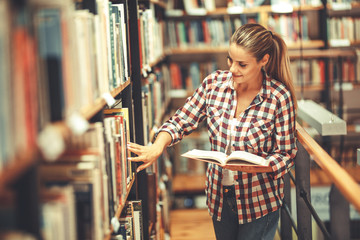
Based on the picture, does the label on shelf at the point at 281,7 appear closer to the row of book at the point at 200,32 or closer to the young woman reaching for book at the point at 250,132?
the row of book at the point at 200,32

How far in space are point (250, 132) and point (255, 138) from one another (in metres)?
0.03

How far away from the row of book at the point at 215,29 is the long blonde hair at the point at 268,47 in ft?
7.69

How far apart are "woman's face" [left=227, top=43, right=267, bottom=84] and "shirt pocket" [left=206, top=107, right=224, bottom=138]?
5.7 inches

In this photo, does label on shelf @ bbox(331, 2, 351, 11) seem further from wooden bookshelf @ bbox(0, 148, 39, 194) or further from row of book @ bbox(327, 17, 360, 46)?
wooden bookshelf @ bbox(0, 148, 39, 194)

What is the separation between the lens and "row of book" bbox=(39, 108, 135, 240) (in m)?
0.94

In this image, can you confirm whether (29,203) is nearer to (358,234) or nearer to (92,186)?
(92,186)

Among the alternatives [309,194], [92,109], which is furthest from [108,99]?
[309,194]

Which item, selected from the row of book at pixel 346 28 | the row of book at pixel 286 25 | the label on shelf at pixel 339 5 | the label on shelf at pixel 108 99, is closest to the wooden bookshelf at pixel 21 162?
the label on shelf at pixel 108 99

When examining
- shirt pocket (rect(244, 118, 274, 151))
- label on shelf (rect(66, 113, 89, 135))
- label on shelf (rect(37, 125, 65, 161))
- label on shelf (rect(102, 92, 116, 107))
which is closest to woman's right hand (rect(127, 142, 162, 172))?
shirt pocket (rect(244, 118, 274, 151))

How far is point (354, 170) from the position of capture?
4.39 meters

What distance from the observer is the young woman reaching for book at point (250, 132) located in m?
1.84

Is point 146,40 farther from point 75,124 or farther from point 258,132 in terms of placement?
point 75,124

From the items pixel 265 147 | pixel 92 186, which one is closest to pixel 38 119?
pixel 92 186

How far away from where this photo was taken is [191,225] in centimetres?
381
